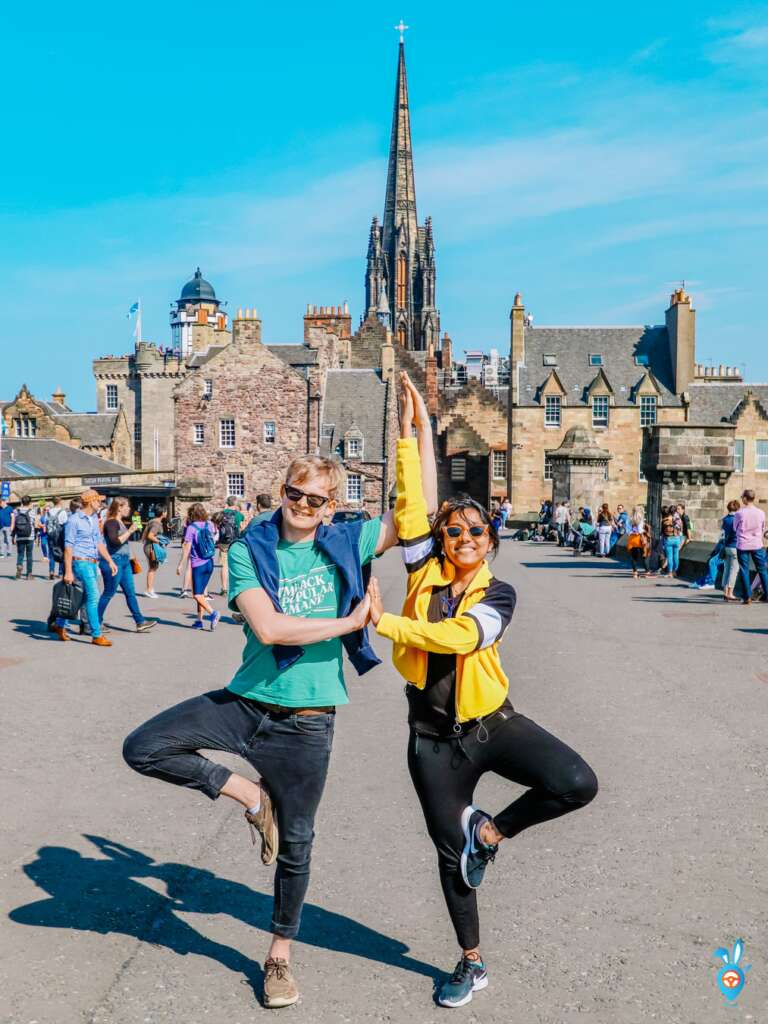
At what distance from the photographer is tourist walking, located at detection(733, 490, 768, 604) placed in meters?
15.6

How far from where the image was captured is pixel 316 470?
4102 mm

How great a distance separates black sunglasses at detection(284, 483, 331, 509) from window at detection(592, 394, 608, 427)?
57890mm

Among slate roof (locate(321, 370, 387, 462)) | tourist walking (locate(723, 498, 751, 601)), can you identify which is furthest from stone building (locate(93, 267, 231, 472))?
tourist walking (locate(723, 498, 751, 601))

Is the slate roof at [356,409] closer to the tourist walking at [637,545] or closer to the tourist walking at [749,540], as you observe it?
the tourist walking at [637,545]

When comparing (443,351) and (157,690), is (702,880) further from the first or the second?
(443,351)

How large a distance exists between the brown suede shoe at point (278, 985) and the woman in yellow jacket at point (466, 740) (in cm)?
51

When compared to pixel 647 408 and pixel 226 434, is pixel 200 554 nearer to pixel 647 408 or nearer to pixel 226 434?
pixel 226 434

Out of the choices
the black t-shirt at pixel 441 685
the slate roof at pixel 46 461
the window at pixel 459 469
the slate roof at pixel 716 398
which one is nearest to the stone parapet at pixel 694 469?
the black t-shirt at pixel 441 685

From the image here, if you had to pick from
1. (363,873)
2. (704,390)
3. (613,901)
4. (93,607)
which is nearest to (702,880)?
(613,901)

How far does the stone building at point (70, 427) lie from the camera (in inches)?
2459

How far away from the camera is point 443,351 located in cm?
8388

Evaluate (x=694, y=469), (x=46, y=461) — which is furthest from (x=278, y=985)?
(x=46, y=461)

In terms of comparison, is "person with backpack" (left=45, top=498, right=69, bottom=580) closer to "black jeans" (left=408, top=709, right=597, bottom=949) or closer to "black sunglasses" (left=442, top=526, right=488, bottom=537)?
"black sunglasses" (left=442, top=526, right=488, bottom=537)

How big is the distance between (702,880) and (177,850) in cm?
246
